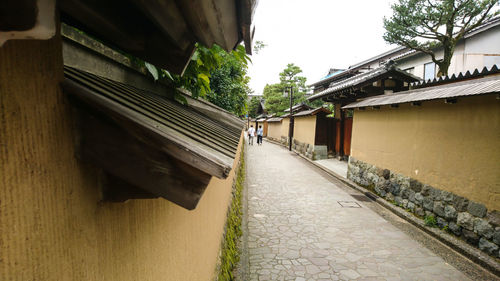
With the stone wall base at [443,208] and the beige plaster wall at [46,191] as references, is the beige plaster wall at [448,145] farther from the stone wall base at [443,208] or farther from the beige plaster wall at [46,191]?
the beige plaster wall at [46,191]

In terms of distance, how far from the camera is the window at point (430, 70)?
798 inches

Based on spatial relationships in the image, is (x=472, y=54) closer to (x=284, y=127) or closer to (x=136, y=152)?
(x=284, y=127)

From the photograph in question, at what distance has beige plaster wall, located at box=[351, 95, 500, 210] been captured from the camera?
5.16 m

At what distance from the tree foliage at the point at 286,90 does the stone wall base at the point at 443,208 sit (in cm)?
2662

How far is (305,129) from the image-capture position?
1998 cm

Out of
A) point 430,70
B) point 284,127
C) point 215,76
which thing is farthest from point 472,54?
point 215,76

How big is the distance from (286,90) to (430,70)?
18.0m

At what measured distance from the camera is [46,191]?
31.5 inches

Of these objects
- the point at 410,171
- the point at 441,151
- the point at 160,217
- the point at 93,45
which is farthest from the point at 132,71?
the point at 410,171

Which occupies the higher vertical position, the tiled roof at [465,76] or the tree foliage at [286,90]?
the tree foliage at [286,90]

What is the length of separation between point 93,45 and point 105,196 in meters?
0.96

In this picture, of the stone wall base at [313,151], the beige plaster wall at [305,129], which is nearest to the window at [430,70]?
the beige plaster wall at [305,129]

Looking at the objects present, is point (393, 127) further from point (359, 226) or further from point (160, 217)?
point (160, 217)

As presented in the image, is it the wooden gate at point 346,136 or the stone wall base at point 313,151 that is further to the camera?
the stone wall base at point 313,151
